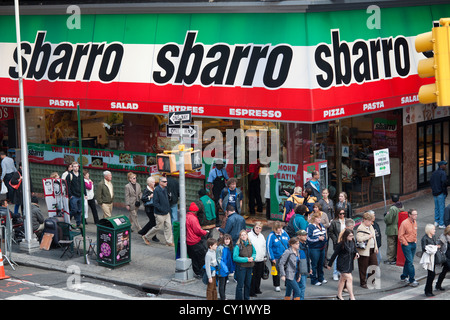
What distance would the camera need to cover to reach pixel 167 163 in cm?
1681

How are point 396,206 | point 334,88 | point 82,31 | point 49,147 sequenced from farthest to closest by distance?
point 49,147 → point 82,31 → point 334,88 → point 396,206

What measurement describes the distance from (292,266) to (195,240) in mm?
3132

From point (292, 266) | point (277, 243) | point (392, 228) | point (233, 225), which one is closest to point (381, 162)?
point (392, 228)

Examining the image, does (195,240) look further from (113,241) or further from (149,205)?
(149,205)

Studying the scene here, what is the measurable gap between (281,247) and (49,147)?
12.6 m

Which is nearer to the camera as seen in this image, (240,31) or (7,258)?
(7,258)

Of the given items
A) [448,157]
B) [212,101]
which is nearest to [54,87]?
[212,101]

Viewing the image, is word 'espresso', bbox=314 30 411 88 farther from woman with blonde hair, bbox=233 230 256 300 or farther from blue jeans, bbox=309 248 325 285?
woman with blonde hair, bbox=233 230 256 300

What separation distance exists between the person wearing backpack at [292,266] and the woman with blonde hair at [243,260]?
0.73 metres

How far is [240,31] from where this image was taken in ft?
69.8

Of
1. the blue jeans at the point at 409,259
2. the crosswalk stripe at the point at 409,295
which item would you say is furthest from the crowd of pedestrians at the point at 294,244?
the crosswalk stripe at the point at 409,295

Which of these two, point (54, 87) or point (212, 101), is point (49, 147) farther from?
point (212, 101)

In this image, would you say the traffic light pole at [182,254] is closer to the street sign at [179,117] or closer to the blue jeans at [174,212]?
the street sign at [179,117]

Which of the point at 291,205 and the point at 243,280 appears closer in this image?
the point at 243,280
